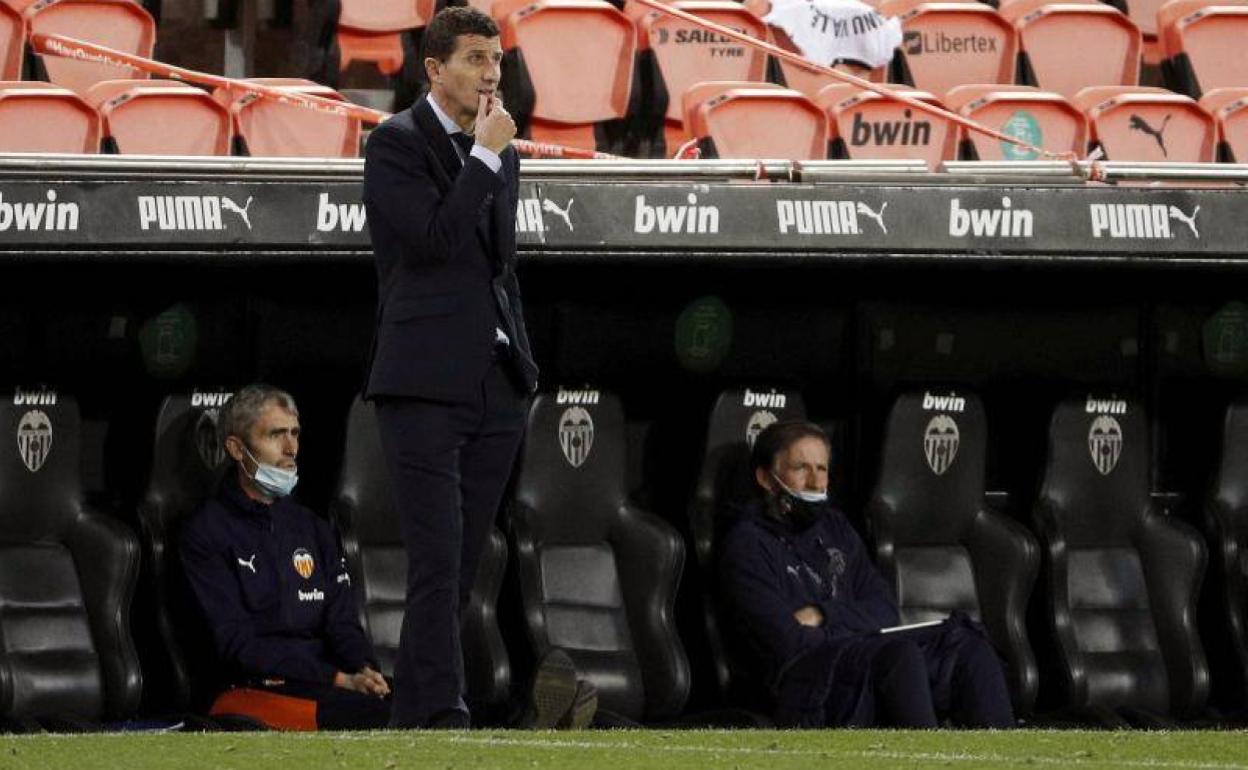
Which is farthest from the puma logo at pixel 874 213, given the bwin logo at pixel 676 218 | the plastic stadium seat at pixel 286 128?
the plastic stadium seat at pixel 286 128

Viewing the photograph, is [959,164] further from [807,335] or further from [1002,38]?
[1002,38]

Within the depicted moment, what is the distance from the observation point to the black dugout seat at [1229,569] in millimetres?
8766

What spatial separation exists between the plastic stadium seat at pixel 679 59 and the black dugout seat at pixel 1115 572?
2.20 m

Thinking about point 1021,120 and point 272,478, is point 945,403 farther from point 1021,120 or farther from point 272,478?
point 272,478

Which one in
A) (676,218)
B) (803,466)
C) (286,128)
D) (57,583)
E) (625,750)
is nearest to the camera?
(625,750)

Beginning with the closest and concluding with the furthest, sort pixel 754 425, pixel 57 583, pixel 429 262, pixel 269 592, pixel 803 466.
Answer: pixel 429 262 → pixel 269 592 → pixel 57 583 → pixel 803 466 → pixel 754 425

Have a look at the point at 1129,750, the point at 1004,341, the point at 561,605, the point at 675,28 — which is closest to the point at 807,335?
the point at 1004,341

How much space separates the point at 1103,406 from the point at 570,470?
1816mm

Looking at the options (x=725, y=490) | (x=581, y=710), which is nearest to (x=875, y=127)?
(x=725, y=490)

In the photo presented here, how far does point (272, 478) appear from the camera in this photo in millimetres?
7617

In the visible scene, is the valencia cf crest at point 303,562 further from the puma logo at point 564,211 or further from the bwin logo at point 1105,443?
the bwin logo at point 1105,443

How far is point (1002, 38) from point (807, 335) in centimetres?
285

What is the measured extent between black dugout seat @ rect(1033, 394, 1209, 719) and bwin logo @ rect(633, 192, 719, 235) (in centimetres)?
174

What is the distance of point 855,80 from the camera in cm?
931
